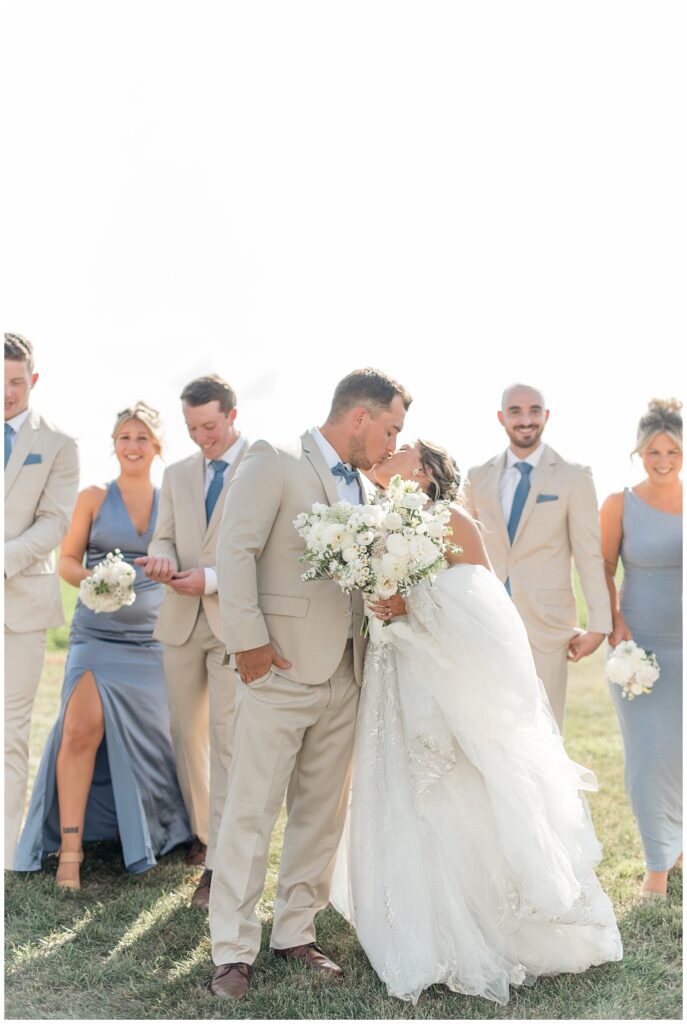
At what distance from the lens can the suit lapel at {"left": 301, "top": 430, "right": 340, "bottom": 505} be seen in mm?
4926

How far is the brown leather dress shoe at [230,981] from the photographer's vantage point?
466cm

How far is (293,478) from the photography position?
486cm

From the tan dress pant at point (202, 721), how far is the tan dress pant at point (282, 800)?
38.9 inches

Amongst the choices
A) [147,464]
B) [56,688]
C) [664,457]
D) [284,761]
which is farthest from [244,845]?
[56,688]

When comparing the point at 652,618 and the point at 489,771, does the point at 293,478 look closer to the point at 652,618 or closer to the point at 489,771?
the point at 489,771

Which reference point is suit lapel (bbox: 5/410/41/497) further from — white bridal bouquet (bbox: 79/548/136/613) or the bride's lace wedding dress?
the bride's lace wedding dress

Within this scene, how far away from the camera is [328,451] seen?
16.5ft

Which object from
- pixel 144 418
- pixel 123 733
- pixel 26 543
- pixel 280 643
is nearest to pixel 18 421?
pixel 26 543

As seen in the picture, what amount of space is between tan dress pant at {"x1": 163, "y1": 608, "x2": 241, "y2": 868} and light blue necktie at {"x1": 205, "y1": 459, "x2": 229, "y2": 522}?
612 mm

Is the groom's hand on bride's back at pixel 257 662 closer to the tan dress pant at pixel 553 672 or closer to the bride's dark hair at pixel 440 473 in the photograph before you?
the bride's dark hair at pixel 440 473

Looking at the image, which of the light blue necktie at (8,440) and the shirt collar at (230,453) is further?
the shirt collar at (230,453)

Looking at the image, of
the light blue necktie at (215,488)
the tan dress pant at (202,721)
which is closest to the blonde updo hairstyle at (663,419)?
the light blue necktie at (215,488)

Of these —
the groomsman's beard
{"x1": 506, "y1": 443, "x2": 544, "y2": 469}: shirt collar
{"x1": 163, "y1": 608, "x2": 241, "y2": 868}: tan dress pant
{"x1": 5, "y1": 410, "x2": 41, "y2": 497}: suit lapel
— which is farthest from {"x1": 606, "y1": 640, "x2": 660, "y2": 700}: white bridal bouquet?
{"x1": 5, "y1": 410, "x2": 41, "y2": 497}: suit lapel

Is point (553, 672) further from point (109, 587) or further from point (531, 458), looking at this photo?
point (109, 587)
